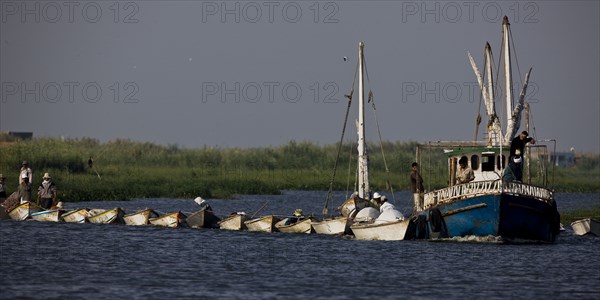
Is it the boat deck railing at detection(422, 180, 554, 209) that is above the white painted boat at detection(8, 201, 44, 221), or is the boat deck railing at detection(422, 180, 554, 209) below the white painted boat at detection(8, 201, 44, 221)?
above

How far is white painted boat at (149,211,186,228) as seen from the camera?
2135 inches

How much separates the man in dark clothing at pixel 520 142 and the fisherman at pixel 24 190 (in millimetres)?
21292

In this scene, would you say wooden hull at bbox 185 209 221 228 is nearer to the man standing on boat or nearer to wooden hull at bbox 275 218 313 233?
wooden hull at bbox 275 218 313 233

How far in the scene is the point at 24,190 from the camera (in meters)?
55.6

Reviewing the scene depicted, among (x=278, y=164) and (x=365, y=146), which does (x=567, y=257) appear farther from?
(x=278, y=164)

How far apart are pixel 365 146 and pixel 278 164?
64408 millimetres

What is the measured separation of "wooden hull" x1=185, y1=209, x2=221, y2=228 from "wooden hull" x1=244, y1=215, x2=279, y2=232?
5.65ft

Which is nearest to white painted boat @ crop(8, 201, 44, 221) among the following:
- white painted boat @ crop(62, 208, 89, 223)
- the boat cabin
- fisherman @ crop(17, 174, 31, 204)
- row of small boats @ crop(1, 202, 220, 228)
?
row of small boats @ crop(1, 202, 220, 228)

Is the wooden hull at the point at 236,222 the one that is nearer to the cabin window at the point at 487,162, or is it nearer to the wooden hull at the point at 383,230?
the wooden hull at the point at 383,230

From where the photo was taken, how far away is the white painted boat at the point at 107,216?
55844 millimetres

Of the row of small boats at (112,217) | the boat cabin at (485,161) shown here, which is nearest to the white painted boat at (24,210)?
the row of small boats at (112,217)

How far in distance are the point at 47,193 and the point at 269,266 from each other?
18.3 m

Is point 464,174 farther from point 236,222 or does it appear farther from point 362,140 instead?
point 362,140

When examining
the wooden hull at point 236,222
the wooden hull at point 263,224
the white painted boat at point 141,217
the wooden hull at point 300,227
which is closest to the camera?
the wooden hull at point 300,227
